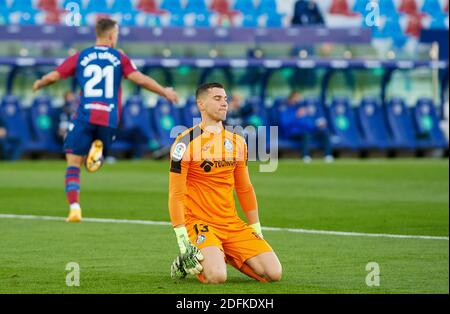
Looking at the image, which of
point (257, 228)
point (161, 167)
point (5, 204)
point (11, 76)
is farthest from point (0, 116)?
point (257, 228)

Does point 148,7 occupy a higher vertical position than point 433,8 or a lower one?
lower

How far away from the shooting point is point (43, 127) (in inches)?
1204

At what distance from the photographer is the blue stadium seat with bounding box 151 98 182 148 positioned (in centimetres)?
3158

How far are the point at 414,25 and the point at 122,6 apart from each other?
8.26 metres

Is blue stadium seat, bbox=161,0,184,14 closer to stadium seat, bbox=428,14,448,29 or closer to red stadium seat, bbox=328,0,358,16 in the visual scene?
red stadium seat, bbox=328,0,358,16

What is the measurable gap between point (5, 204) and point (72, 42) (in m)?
13.6

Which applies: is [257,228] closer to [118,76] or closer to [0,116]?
[118,76]

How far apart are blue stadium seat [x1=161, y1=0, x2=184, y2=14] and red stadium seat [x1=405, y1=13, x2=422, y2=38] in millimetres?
6396

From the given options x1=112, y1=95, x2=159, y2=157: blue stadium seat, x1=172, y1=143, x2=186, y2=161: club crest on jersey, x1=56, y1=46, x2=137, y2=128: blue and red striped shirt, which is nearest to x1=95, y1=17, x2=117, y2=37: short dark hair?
x1=56, y1=46, x2=137, y2=128: blue and red striped shirt

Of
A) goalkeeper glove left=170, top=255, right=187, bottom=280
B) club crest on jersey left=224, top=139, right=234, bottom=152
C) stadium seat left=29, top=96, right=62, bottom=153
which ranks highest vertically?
stadium seat left=29, top=96, right=62, bottom=153

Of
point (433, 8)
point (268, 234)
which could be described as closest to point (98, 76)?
point (268, 234)

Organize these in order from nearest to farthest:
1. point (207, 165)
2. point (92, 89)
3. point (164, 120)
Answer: point (207, 165) → point (92, 89) → point (164, 120)

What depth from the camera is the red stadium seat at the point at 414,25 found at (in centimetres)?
3447

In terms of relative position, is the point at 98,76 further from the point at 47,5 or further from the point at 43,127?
the point at 47,5
